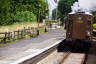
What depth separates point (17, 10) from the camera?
224ft

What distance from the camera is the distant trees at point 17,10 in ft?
182

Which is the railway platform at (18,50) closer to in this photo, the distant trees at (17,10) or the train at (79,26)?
the train at (79,26)

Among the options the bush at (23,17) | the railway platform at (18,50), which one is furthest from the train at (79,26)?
the bush at (23,17)

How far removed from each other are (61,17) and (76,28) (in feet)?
315

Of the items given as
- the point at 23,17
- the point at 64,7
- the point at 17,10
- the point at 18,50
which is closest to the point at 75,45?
the point at 18,50

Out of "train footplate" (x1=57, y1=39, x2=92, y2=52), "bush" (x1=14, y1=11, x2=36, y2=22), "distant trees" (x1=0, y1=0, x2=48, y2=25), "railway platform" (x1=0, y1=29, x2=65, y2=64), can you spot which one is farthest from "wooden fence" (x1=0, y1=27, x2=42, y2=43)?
"bush" (x1=14, y1=11, x2=36, y2=22)

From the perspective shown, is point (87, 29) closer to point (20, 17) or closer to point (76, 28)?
point (76, 28)

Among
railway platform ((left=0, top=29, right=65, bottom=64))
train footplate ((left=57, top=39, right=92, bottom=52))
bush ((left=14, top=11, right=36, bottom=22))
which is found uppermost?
bush ((left=14, top=11, right=36, bottom=22))

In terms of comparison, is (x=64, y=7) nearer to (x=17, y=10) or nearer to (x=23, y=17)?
(x=17, y=10)

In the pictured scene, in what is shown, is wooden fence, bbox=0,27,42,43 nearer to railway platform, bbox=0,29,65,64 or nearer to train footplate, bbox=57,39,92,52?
railway platform, bbox=0,29,65,64

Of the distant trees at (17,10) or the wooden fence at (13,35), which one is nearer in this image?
the wooden fence at (13,35)

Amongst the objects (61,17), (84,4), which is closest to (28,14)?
(84,4)

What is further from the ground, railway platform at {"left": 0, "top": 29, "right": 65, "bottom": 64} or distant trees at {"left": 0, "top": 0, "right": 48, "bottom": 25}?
distant trees at {"left": 0, "top": 0, "right": 48, "bottom": 25}

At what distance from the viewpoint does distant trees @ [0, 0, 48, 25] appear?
55500 millimetres
